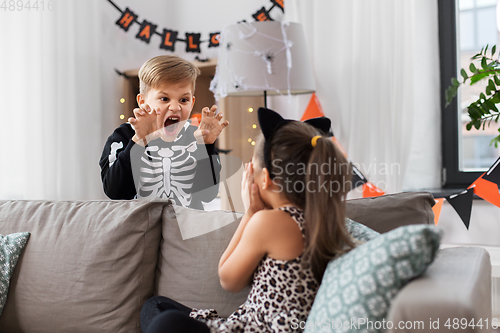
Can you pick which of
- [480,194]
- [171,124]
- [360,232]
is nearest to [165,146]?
[171,124]

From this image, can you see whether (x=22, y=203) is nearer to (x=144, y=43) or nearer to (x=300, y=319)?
(x=300, y=319)

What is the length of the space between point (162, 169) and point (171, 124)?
169mm

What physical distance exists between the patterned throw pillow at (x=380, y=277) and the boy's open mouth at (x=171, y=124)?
0.89m

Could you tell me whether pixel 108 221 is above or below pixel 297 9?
below

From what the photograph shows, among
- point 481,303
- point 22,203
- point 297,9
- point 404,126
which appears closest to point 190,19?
point 297,9

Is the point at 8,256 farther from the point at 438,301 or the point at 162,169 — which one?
the point at 438,301

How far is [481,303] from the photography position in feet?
2.66

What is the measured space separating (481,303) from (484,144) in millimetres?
1717

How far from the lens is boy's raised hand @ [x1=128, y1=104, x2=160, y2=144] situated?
139 centimetres

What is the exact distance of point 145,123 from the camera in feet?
4.65

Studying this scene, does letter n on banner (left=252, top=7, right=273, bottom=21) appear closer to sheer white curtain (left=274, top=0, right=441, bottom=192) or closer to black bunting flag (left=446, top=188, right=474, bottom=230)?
sheer white curtain (left=274, top=0, right=441, bottom=192)

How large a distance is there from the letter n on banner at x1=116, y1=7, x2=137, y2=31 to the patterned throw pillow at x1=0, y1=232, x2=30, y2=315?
161 cm

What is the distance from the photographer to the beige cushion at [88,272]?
4.39 feet

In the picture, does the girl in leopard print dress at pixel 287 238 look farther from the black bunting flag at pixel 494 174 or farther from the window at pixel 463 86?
the window at pixel 463 86
